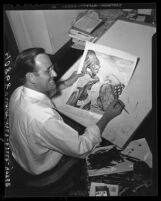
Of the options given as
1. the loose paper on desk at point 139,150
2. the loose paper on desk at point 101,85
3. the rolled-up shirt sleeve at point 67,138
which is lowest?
the loose paper on desk at point 139,150

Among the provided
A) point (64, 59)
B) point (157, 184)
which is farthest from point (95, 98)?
Result: point (157, 184)

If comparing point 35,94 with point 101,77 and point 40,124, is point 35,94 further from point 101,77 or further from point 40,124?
point 101,77

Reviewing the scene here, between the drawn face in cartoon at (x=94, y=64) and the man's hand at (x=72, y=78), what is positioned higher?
the drawn face in cartoon at (x=94, y=64)

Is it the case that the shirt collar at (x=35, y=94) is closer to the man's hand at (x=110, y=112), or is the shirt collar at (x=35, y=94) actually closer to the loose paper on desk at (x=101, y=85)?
the loose paper on desk at (x=101, y=85)

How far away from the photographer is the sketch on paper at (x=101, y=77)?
113 inches

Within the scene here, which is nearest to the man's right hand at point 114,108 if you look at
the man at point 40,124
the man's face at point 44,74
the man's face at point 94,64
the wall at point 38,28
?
the man at point 40,124

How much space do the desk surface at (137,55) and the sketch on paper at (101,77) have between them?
40mm

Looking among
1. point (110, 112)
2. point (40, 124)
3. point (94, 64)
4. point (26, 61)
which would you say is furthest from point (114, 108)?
point (26, 61)

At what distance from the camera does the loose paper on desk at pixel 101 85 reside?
9.37ft

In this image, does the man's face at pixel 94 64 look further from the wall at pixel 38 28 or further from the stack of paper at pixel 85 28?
the wall at pixel 38 28

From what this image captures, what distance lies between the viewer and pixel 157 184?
2.90 meters

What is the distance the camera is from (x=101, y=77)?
9.43 feet

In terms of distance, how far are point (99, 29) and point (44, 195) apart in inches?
44.4

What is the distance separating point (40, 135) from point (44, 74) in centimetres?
39
